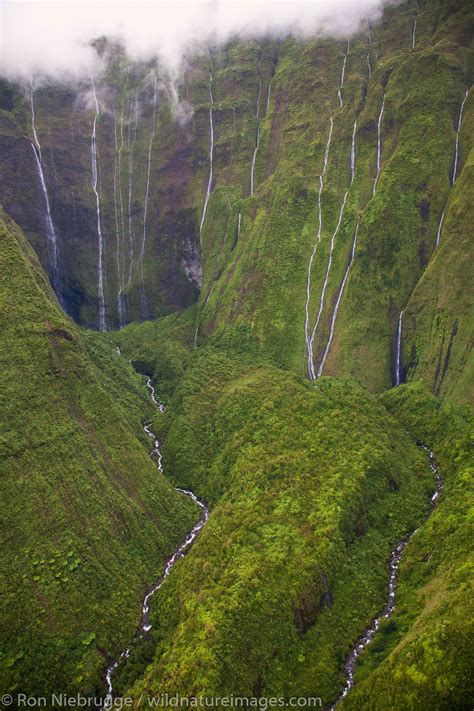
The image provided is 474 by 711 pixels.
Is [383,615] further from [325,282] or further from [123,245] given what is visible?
[123,245]

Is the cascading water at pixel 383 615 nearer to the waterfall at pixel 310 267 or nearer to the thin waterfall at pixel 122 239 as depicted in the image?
the waterfall at pixel 310 267

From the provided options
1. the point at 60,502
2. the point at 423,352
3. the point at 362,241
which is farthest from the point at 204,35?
the point at 60,502

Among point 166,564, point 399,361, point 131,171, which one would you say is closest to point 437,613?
point 166,564

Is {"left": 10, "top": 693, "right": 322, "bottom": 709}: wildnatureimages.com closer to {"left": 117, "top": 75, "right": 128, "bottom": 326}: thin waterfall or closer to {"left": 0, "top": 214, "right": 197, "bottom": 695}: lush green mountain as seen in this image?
{"left": 0, "top": 214, "right": 197, "bottom": 695}: lush green mountain

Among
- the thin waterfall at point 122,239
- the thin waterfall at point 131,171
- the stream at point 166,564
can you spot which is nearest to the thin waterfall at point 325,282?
the stream at point 166,564

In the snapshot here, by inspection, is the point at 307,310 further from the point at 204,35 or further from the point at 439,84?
the point at 204,35

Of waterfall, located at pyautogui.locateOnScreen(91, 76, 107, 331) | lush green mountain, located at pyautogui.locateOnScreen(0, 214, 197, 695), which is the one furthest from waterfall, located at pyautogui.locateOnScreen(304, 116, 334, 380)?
waterfall, located at pyautogui.locateOnScreen(91, 76, 107, 331)
